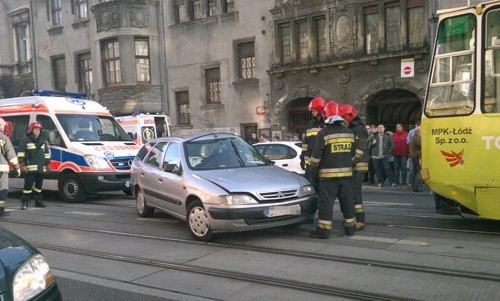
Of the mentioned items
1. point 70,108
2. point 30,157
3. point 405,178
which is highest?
point 70,108

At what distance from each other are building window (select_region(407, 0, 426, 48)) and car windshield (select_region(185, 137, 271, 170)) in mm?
12220

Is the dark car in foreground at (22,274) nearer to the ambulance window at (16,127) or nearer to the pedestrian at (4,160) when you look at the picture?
the pedestrian at (4,160)

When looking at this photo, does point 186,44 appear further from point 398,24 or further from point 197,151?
point 197,151

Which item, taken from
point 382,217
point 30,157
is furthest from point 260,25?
point 382,217

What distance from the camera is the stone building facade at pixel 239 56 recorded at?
19438 mm

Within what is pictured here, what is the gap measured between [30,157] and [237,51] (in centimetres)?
1370

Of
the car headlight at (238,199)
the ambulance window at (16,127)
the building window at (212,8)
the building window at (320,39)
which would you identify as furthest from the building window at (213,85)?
the car headlight at (238,199)

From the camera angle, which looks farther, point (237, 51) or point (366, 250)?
point (237, 51)

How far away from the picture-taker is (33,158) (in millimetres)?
11547

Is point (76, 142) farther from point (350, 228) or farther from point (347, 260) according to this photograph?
point (347, 260)

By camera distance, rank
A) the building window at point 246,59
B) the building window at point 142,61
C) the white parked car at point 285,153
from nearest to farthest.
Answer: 1. the white parked car at point 285,153
2. the building window at point 246,59
3. the building window at point 142,61

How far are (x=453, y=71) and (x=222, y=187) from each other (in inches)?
150

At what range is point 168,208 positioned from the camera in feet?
28.2

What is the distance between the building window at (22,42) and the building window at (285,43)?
17.8 metres
